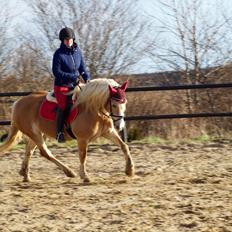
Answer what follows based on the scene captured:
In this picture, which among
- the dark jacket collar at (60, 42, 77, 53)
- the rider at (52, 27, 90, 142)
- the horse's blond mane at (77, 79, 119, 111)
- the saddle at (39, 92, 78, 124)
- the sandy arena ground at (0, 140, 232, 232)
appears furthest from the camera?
the saddle at (39, 92, 78, 124)

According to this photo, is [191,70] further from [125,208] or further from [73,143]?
[125,208]

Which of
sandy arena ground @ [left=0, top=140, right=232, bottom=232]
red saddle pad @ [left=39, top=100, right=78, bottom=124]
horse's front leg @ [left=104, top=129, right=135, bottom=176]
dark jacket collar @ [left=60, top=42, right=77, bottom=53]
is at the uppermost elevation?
dark jacket collar @ [left=60, top=42, right=77, bottom=53]

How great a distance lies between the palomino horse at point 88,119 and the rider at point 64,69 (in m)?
0.20

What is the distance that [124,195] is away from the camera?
21.9ft

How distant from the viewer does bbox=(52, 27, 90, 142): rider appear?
796cm

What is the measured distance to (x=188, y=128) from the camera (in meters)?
14.0

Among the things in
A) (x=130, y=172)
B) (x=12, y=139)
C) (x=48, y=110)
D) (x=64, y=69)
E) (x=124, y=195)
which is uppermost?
(x=64, y=69)

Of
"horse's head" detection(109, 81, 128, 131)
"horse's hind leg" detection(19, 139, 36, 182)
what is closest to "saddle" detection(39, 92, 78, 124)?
"horse's hind leg" detection(19, 139, 36, 182)

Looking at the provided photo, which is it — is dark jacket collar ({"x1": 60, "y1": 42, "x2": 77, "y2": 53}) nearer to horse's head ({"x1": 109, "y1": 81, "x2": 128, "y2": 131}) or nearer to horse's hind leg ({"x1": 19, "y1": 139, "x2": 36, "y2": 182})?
horse's head ({"x1": 109, "y1": 81, "x2": 128, "y2": 131})

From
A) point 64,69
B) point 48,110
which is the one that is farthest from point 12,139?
point 64,69

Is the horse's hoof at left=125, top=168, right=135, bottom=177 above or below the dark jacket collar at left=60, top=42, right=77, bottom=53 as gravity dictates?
below

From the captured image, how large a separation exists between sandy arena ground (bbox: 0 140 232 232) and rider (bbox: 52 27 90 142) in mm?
966

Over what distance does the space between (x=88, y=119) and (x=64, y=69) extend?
0.81 meters

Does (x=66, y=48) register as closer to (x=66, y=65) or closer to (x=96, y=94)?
(x=66, y=65)
